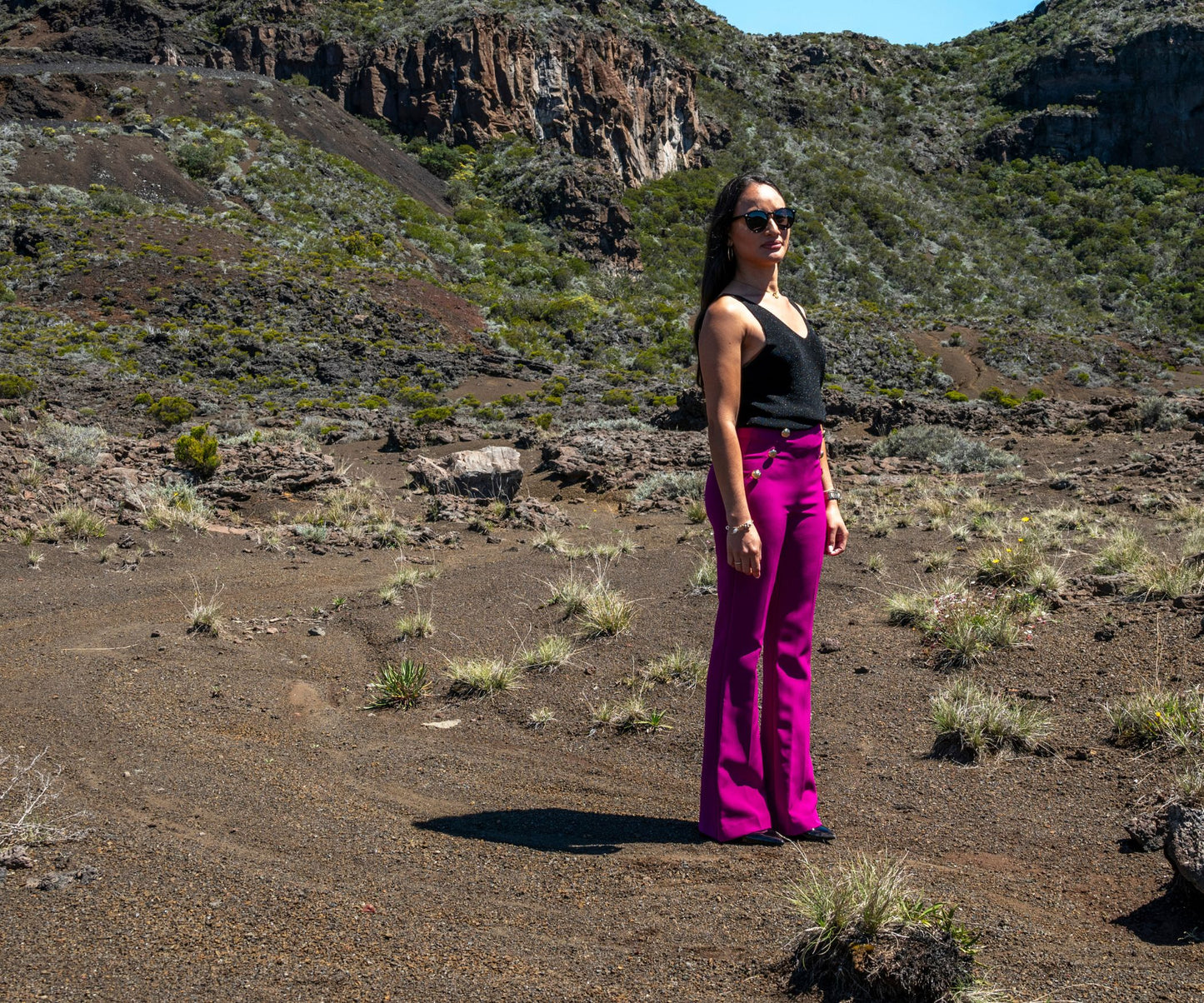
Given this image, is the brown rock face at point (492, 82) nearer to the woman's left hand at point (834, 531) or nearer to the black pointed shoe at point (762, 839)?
the woman's left hand at point (834, 531)

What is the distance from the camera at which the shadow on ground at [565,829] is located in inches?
115

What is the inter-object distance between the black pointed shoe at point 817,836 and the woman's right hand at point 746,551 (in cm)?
88

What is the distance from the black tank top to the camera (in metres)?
2.73

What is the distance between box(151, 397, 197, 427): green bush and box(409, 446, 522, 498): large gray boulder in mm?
9248

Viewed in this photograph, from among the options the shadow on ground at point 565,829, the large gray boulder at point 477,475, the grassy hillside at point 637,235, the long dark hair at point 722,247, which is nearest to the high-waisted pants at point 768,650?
the shadow on ground at point 565,829

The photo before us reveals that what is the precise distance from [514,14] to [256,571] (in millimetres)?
55697

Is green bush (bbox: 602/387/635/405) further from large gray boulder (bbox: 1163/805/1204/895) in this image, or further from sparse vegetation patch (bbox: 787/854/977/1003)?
sparse vegetation patch (bbox: 787/854/977/1003)

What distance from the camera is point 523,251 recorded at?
4334 centimetres

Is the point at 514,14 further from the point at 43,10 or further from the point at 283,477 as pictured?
the point at 283,477

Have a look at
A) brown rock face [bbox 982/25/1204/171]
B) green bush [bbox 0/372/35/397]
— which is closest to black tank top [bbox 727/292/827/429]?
green bush [bbox 0/372/35/397]

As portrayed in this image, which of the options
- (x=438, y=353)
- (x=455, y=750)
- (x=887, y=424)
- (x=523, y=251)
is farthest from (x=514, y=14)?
(x=455, y=750)

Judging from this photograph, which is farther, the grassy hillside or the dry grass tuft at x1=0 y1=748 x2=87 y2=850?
the grassy hillside

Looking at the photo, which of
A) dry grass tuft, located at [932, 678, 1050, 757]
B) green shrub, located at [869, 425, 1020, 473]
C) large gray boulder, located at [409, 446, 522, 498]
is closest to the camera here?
dry grass tuft, located at [932, 678, 1050, 757]

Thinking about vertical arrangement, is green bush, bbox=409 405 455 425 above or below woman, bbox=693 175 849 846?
below
